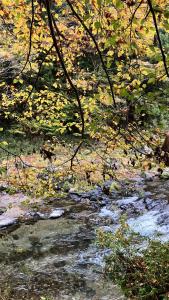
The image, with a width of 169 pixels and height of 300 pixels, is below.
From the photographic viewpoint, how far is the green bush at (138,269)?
17.4 ft

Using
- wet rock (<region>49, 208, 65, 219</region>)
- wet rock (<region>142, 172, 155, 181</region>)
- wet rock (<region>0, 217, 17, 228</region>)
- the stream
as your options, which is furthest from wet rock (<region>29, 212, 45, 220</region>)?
wet rock (<region>142, 172, 155, 181</region>)

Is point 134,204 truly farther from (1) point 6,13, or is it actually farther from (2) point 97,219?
(1) point 6,13

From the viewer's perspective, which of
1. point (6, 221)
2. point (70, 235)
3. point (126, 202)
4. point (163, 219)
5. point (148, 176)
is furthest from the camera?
point (148, 176)

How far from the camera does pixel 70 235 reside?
9.47 meters

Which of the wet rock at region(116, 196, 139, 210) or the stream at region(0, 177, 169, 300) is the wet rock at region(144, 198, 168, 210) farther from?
the wet rock at region(116, 196, 139, 210)

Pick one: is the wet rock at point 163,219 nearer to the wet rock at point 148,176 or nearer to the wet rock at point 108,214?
the wet rock at point 108,214

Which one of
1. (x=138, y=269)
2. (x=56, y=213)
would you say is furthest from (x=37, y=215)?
(x=138, y=269)

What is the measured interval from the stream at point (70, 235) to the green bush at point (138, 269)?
23.5 inches

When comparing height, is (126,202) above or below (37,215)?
above

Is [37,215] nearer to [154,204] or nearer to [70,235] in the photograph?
[70,235]

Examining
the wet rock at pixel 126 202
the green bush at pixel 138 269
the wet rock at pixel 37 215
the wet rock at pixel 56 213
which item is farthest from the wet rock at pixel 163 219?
the green bush at pixel 138 269

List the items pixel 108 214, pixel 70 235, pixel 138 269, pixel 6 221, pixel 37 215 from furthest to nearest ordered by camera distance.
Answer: pixel 37 215 < pixel 108 214 < pixel 6 221 < pixel 70 235 < pixel 138 269

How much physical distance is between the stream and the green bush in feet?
1.96

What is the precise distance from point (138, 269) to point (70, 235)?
12.5 feet
